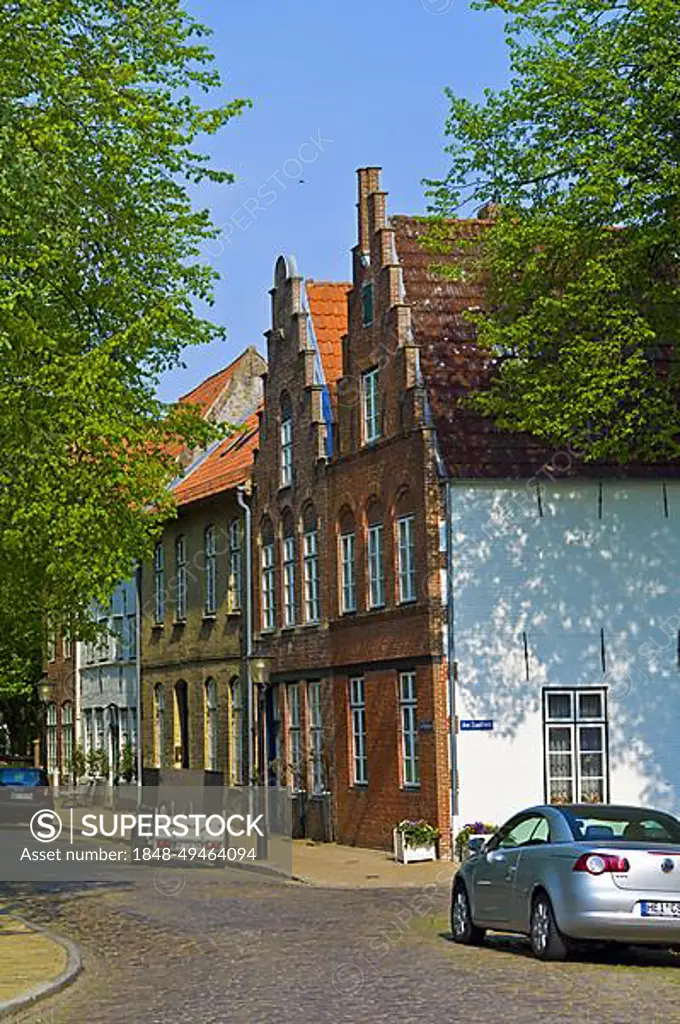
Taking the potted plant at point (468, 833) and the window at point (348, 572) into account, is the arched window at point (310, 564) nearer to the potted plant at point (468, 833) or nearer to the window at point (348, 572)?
the window at point (348, 572)

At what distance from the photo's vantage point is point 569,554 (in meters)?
33.1

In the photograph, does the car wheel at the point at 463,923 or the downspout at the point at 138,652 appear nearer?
the car wheel at the point at 463,923

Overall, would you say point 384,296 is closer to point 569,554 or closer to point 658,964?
point 569,554

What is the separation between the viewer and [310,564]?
38.9m

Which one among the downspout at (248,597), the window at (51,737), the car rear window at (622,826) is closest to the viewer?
the car rear window at (622,826)

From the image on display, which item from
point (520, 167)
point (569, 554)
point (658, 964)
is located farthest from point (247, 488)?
point (658, 964)

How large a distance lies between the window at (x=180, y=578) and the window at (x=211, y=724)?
2.74 meters

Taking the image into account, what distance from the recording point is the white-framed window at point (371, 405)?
35.4 metres

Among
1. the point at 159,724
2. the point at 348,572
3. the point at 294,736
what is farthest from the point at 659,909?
the point at 159,724

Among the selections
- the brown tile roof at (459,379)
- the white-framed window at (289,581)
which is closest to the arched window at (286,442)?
the white-framed window at (289,581)

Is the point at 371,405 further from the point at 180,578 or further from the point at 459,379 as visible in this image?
the point at 180,578

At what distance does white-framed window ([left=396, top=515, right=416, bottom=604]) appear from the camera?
33.6 meters

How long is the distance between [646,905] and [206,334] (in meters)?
10.1

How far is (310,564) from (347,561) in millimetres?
1941
